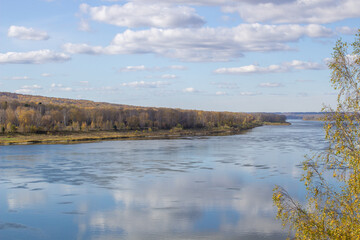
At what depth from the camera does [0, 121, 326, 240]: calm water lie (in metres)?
14.9

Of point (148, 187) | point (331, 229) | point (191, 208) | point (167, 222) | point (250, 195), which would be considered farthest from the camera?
point (148, 187)

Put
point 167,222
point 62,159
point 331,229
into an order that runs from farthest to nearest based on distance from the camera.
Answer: point 62,159, point 167,222, point 331,229

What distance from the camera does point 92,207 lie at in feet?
60.1

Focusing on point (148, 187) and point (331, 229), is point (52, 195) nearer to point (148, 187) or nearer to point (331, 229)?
point (148, 187)

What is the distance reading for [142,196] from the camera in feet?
67.4

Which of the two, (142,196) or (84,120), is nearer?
(142,196)

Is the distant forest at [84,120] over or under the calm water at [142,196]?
over

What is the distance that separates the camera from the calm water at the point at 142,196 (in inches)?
587

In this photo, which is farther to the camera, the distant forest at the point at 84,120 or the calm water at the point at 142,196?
the distant forest at the point at 84,120

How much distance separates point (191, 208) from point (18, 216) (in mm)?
7884

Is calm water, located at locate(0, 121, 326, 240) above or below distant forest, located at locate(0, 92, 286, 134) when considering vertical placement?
below

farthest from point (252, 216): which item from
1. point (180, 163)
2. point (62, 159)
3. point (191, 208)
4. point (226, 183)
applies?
point (62, 159)

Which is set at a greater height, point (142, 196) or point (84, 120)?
point (84, 120)

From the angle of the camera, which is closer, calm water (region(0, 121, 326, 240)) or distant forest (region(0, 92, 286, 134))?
calm water (region(0, 121, 326, 240))
